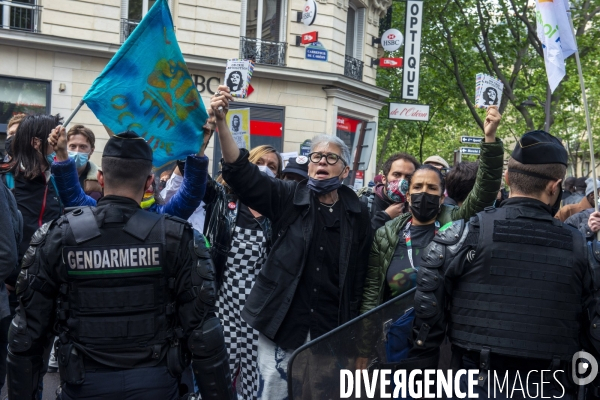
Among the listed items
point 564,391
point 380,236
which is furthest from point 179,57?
point 564,391

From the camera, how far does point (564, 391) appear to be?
338 cm

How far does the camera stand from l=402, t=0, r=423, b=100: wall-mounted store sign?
25.4 meters

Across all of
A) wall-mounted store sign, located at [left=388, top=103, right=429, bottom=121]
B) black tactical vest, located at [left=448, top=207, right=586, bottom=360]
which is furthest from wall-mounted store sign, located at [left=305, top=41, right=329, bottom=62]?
black tactical vest, located at [left=448, top=207, right=586, bottom=360]

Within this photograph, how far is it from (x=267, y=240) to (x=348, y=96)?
18313 mm

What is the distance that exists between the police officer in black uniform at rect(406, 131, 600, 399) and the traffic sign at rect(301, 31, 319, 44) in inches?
720

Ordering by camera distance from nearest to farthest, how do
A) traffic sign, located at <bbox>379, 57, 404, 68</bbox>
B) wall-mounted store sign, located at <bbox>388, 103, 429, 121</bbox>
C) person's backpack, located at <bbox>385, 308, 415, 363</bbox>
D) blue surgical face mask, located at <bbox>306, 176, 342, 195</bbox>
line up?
person's backpack, located at <bbox>385, 308, 415, 363</bbox>, blue surgical face mask, located at <bbox>306, 176, 342, 195</bbox>, wall-mounted store sign, located at <bbox>388, 103, 429, 121</bbox>, traffic sign, located at <bbox>379, 57, 404, 68</bbox>

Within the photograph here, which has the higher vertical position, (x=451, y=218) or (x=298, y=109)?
(x=298, y=109)

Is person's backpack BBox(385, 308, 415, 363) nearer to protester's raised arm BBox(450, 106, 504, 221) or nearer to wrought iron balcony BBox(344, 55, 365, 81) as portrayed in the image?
protester's raised arm BBox(450, 106, 504, 221)

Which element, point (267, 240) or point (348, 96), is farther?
point (348, 96)

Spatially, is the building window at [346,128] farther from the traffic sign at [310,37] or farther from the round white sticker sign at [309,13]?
the round white sticker sign at [309,13]

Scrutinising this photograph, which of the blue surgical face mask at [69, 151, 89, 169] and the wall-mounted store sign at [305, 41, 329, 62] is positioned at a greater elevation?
the wall-mounted store sign at [305, 41, 329, 62]

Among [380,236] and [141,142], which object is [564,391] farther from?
[141,142]

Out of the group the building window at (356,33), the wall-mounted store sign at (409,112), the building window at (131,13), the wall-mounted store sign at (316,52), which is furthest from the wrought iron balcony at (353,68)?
the building window at (131,13)

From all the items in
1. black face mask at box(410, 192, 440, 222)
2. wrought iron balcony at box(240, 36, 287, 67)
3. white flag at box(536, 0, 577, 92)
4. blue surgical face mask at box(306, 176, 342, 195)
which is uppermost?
wrought iron balcony at box(240, 36, 287, 67)
